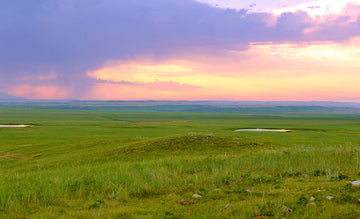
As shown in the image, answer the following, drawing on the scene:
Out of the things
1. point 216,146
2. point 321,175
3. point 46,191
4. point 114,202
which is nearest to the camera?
point 114,202

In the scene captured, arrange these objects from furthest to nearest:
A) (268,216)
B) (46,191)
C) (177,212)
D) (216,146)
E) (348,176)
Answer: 1. (216,146)
2. (348,176)
3. (46,191)
4. (177,212)
5. (268,216)

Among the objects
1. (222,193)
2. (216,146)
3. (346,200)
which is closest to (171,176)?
(222,193)

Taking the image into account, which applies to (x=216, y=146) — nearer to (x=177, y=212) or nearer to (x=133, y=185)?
(x=133, y=185)

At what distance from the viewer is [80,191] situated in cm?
1226

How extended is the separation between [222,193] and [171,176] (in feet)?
13.0

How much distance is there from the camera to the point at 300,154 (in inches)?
766

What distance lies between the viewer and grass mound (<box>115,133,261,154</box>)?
28297 mm

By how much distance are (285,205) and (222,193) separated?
8.87 feet

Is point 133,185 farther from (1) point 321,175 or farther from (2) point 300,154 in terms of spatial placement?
(2) point 300,154

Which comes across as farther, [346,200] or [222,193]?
[222,193]

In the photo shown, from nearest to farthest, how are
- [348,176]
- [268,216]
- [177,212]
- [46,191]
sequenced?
[268,216] → [177,212] → [46,191] → [348,176]

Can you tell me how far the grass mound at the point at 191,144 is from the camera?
28.3 metres

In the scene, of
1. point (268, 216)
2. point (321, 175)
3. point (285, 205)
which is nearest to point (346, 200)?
point (285, 205)

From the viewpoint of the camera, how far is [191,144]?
97.1 ft
